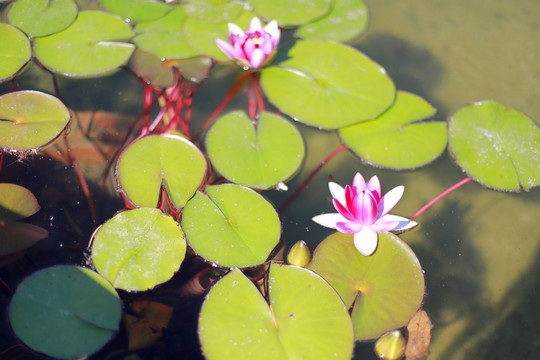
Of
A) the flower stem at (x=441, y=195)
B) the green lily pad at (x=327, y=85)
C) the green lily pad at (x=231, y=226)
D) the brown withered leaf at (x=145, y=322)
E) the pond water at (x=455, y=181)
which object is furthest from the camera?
the green lily pad at (x=327, y=85)

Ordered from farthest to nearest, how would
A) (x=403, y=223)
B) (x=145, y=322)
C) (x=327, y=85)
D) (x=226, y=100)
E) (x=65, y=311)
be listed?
(x=226, y=100) → (x=327, y=85) → (x=403, y=223) → (x=145, y=322) → (x=65, y=311)

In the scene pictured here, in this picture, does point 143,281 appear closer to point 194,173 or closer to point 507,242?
point 194,173

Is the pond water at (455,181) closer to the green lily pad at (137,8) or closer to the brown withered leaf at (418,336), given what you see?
the brown withered leaf at (418,336)

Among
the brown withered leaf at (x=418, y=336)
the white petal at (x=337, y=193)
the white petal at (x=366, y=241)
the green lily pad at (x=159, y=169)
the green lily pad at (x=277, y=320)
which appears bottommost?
the brown withered leaf at (x=418, y=336)

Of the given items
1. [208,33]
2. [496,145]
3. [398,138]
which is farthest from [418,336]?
[208,33]

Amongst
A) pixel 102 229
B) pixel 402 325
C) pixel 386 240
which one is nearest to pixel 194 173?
pixel 102 229

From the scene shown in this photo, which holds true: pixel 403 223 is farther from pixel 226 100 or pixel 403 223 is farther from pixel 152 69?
pixel 152 69

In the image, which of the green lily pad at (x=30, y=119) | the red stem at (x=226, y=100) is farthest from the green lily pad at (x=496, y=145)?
the green lily pad at (x=30, y=119)
